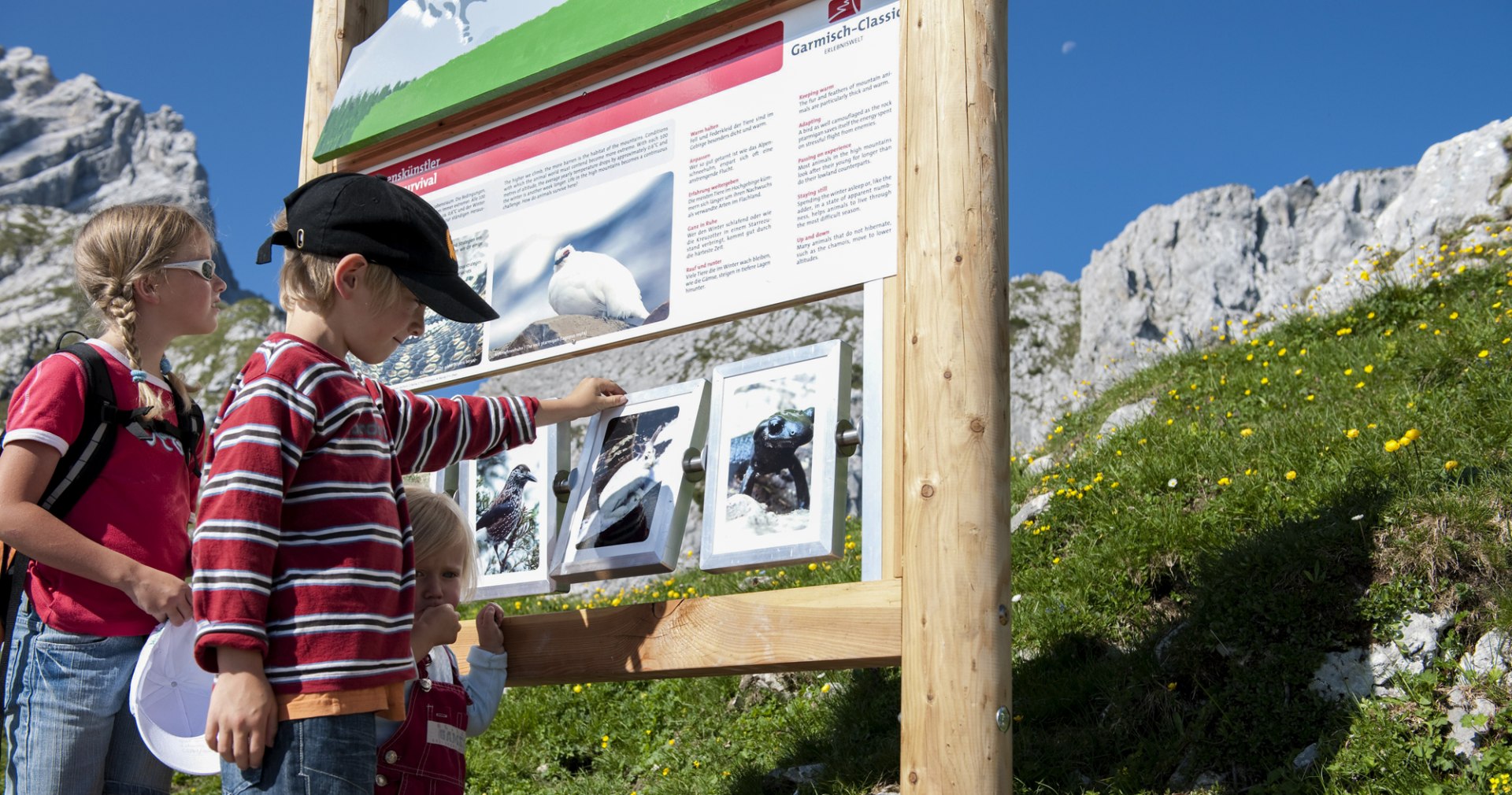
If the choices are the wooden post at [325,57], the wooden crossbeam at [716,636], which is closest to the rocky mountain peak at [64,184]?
the wooden post at [325,57]

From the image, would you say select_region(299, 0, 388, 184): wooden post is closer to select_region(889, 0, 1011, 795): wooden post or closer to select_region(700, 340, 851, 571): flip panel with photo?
select_region(700, 340, 851, 571): flip panel with photo

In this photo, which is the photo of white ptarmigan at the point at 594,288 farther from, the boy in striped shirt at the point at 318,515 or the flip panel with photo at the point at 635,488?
the boy in striped shirt at the point at 318,515

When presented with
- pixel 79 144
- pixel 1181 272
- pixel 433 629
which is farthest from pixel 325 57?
pixel 79 144

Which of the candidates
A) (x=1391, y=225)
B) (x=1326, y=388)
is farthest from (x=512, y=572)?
(x=1391, y=225)

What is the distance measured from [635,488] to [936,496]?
1200mm

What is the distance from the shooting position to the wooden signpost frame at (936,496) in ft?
9.94

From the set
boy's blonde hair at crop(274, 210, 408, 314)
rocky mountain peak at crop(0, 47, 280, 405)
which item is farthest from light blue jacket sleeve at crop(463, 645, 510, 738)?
rocky mountain peak at crop(0, 47, 280, 405)

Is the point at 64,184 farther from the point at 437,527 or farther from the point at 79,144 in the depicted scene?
the point at 437,527

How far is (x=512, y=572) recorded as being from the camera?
170 inches

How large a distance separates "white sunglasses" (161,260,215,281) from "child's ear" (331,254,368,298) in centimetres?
70

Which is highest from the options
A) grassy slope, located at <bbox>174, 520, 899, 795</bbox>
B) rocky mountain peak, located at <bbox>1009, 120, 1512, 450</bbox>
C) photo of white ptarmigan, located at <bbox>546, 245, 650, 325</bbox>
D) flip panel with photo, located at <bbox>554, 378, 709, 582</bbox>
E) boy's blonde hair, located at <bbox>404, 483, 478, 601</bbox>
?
rocky mountain peak, located at <bbox>1009, 120, 1512, 450</bbox>

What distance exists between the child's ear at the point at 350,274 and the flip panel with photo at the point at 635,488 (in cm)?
130

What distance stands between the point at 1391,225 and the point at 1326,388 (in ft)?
38.0

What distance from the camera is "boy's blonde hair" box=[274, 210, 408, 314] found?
2.88 m
